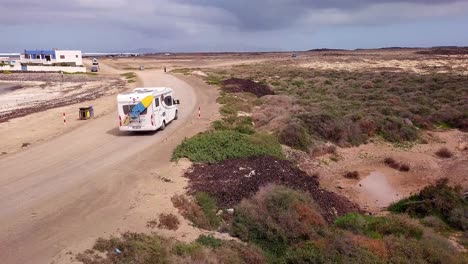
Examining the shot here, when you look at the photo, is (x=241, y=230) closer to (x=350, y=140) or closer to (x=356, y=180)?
(x=356, y=180)

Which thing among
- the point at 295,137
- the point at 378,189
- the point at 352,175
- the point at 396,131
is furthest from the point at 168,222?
the point at 396,131

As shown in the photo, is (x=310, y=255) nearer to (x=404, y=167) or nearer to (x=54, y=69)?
(x=404, y=167)

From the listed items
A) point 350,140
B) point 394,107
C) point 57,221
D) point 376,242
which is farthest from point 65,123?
point 394,107

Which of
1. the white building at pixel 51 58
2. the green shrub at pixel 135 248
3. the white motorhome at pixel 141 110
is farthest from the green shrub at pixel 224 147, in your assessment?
the white building at pixel 51 58

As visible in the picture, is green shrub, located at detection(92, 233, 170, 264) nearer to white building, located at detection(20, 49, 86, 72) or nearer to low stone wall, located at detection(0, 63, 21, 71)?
white building, located at detection(20, 49, 86, 72)

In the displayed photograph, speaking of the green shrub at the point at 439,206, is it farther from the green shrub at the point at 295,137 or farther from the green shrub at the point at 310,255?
the green shrub at the point at 295,137
